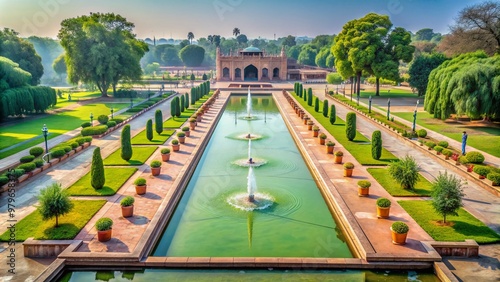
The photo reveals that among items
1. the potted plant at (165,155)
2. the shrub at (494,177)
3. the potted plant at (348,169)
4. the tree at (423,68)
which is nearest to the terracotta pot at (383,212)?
the potted plant at (348,169)

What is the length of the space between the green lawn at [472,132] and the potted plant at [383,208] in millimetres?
11381

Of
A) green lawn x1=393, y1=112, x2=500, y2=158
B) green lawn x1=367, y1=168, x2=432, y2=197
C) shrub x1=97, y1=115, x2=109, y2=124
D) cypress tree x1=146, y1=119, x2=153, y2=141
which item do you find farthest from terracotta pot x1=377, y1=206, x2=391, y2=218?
shrub x1=97, y1=115, x2=109, y2=124

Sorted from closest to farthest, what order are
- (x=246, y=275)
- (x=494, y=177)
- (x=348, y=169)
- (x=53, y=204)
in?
(x=246, y=275)
(x=53, y=204)
(x=494, y=177)
(x=348, y=169)

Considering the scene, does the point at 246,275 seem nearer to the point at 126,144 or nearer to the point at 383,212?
the point at 383,212

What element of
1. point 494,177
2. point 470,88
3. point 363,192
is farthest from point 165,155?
point 470,88

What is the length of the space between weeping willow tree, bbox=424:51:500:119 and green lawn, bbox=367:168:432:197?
42.7 ft

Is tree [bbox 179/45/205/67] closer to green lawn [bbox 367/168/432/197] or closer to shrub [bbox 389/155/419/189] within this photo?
green lawn [bbox 367/168/432/197]

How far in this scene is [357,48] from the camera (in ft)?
138

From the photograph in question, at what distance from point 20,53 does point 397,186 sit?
158 feet

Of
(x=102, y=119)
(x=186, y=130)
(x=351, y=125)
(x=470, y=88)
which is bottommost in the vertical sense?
(x=186, y=130)

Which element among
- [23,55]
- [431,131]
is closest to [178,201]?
[431,131]

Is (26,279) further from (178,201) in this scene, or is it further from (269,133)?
(269,133)

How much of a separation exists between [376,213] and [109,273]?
8.14 metres

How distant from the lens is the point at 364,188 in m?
14.3
